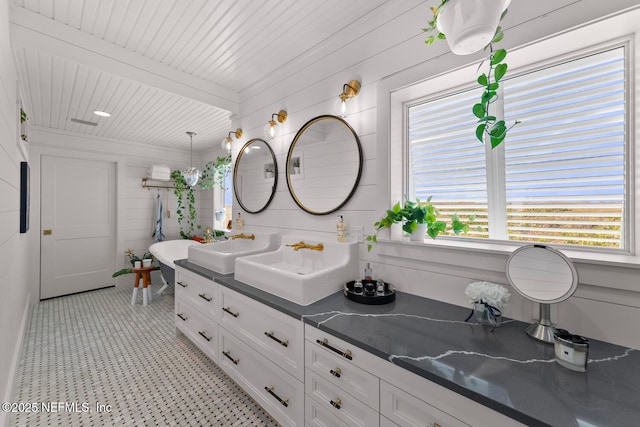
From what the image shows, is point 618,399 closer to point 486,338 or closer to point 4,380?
point 486,338

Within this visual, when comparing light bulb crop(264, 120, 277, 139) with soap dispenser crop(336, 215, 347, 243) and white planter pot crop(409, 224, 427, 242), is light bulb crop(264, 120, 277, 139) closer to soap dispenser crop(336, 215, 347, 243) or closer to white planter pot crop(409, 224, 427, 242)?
soap dispenser crop(336, 215, 347, 243)

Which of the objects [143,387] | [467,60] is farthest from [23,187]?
[467,60]

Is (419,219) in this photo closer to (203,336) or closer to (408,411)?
(408,411)

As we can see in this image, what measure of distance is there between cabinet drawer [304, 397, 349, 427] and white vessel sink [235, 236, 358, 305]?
0.46 metres

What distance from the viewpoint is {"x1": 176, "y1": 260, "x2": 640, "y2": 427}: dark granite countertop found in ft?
2.24

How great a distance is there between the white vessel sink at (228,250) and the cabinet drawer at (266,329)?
231mm

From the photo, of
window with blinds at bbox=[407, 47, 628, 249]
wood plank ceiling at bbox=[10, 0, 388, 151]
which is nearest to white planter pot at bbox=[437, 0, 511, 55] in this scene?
window with blinds at bbox=[407, 47, 628, 249]

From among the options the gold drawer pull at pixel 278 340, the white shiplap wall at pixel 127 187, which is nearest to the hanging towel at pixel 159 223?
the white shiplap wall at pixel 127 187

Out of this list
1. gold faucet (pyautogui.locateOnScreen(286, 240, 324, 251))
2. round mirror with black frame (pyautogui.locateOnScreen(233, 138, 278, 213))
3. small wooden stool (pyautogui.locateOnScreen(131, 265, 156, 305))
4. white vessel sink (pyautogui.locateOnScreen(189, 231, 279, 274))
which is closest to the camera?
gold faucet (pyautogui.locateOnScreen(286, 240, 324, 251))

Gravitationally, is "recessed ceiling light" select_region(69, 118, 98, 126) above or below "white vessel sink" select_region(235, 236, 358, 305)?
above

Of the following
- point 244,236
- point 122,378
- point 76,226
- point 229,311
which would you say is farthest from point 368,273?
point 76,226

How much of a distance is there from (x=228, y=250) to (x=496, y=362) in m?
2.34

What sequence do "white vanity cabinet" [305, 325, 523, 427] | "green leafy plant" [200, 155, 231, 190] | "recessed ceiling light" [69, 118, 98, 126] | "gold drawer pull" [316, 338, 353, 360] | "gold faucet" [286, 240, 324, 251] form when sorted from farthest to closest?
"green leafy plant" [200, 155, 231, 190], "recessed ceiling light" [69, 118, 98, 126], "gold faucet" [286, 240, 324, 251], "gold drawer pull" [316, 338, 353, 360], "white vanity cabinet" [305, 325, 523, 427]

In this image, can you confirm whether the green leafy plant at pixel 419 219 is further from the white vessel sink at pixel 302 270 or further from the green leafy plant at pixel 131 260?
the green leafy plant at pixel 131 260
